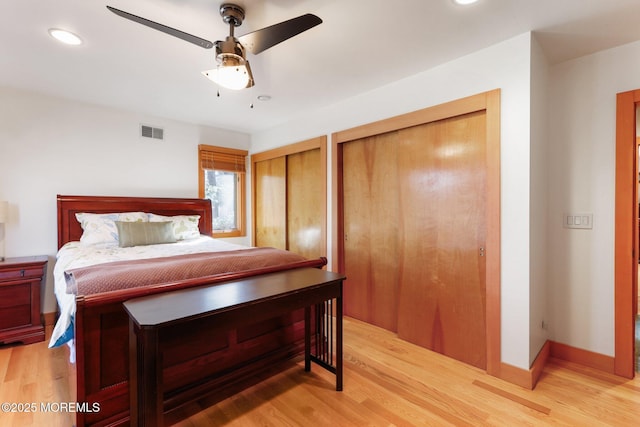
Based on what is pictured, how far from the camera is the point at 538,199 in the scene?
213 centimetres

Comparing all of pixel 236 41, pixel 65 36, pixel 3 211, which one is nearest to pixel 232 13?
pixel 236 41

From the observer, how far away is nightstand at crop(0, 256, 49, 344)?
8.24 ft

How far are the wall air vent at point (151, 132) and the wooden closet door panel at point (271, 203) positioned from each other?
1.32 meters

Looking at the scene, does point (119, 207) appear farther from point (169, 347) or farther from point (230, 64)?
point (169, 347)

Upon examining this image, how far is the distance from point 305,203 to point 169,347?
2563mm

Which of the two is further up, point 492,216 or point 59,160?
point 59,160

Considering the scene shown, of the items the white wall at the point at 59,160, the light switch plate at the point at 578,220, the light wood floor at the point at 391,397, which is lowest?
the light wood floor at the point at 391,397

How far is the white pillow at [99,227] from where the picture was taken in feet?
9.55

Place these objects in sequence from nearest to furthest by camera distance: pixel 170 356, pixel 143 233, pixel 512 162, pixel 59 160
→ pixel 170 356 < pixel 512 162 < pixel 143 233 < pixel 59 160

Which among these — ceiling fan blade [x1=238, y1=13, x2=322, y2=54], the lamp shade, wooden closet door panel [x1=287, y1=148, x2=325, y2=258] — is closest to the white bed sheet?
the lamp shade

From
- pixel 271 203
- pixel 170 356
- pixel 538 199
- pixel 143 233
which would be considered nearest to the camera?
pixel 170 356

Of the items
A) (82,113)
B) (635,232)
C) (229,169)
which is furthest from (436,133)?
(82,113)

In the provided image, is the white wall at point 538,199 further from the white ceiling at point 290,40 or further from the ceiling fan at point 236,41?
the ceiling fan at point 236,41

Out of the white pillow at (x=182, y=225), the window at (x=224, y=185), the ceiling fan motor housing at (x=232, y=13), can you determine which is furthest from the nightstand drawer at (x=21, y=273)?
the ceiling fan motor housing at (x=232, y=13)
